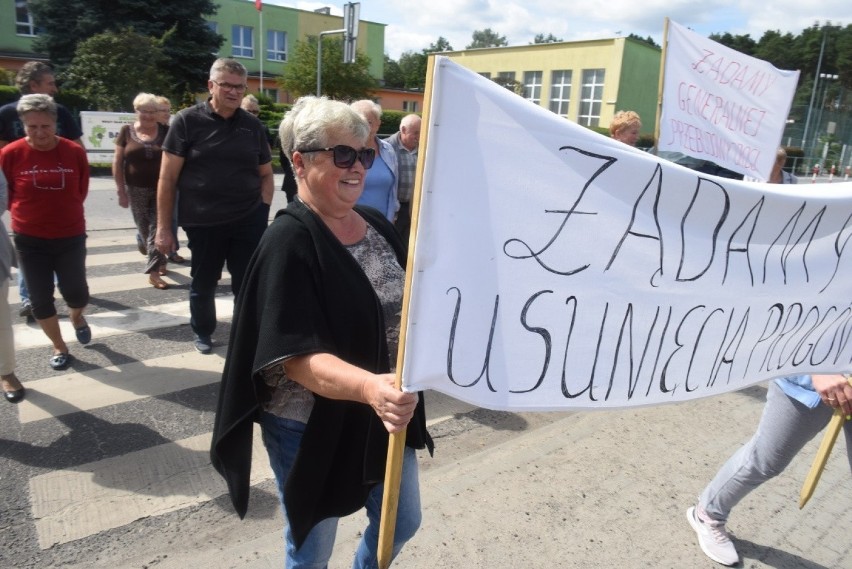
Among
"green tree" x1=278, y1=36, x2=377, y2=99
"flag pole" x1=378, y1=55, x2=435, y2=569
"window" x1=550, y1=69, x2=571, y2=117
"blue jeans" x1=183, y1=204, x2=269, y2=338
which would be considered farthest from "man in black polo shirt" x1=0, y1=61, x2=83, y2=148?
"window" x1=550, y1=69, x2=571, y2=117

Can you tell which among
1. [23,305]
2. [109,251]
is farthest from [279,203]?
[23,305]

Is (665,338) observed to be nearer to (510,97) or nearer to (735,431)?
(510,97)

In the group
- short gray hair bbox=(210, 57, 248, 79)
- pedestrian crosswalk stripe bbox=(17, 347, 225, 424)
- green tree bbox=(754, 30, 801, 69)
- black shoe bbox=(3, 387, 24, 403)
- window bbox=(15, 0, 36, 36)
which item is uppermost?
green tree bbox=(754, 30, 801, 69)

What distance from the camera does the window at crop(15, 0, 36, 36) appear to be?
3594 centimetres

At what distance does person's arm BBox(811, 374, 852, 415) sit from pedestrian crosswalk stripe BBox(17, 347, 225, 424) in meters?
3.59

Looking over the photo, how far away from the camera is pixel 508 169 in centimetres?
158

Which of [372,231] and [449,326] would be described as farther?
[372,231]

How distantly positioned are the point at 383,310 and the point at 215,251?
298 centimetres

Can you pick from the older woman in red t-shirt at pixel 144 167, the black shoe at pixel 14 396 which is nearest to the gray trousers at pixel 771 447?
the black shoe at pixel 14 396

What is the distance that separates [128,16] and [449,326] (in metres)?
33.4

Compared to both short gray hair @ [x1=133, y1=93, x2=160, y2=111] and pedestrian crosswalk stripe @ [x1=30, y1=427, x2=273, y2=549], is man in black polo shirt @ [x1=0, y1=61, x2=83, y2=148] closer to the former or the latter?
short gray hair @ [x1=133, y1=93, x2=160, y2=111]

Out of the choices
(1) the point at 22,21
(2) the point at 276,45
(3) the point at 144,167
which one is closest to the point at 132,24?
(1) the point at 22,21

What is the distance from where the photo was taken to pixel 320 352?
1.70 m

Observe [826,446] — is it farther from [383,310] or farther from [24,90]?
[24,90]
